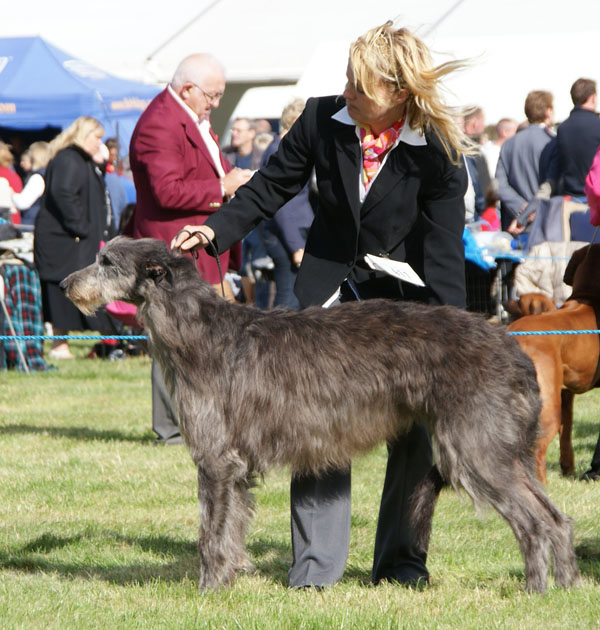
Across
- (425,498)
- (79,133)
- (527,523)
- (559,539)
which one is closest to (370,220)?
(425,498)

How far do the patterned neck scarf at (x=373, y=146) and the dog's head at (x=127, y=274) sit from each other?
854mm

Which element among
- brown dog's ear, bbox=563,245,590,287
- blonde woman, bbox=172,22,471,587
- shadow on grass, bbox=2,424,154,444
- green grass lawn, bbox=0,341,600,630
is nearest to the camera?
green grass lawn, bbox=0,341,600,630

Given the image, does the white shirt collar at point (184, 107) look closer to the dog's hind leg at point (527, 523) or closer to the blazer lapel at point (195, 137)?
the blazer lapel at point (195, 137)

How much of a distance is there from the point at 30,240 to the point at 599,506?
855 centimetres

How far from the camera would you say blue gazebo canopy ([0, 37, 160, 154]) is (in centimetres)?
1883

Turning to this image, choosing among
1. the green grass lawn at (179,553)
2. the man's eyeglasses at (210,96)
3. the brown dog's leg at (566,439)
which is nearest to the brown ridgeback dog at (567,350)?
the brown dog's leg at (566,439)

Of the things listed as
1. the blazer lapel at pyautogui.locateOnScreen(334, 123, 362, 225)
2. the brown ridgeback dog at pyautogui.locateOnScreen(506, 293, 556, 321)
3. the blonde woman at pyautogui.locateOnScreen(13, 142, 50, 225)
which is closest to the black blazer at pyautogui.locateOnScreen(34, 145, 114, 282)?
the blonde woman at pyautogui.locateOnScreen(13, 142, 50, 225)

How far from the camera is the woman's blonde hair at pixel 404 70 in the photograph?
4164 millimetres

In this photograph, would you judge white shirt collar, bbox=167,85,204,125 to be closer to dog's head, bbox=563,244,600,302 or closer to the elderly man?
the elderly man

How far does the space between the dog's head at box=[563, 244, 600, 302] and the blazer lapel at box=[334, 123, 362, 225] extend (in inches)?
109

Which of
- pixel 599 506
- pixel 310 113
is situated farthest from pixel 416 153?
pixel 599 506

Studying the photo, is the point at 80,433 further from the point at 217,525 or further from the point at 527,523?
the point at 527,523

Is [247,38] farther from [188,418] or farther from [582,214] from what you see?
[188,418]

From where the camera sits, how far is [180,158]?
7141 mm
